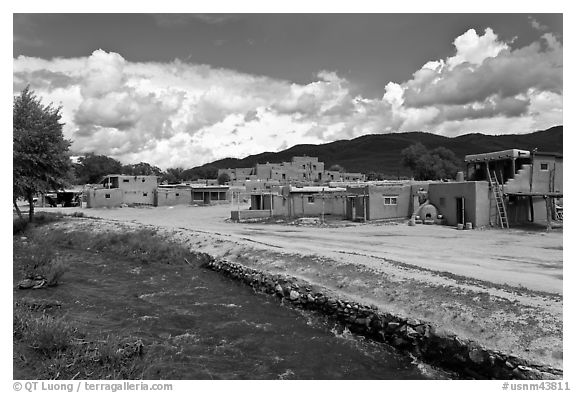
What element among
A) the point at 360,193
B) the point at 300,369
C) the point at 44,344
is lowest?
the point at 300,369

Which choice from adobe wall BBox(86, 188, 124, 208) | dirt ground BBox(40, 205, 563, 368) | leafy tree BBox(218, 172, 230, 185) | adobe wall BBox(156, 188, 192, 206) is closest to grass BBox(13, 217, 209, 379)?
dirt ground BBox(40, 205, 563, 368)

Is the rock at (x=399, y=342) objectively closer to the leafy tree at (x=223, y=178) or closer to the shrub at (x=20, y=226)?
the shrub at (x=20, y=226)

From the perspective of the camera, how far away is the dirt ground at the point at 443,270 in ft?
34.0

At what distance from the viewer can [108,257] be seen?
83.4 ft

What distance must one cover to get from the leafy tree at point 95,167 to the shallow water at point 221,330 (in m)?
88.8

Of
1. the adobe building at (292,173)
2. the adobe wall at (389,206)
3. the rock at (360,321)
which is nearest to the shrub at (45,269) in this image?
the rock at (360,321)

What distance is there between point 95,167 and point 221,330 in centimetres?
10078

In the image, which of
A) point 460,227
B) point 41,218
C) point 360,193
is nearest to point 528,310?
point 460,227

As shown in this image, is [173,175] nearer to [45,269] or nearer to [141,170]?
[141,170]

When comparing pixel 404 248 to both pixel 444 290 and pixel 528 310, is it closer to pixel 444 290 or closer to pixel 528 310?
pixel 444 290

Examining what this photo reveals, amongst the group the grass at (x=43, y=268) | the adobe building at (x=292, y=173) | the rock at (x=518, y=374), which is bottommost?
the rock at (x=518, y=374)

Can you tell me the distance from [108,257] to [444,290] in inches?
806

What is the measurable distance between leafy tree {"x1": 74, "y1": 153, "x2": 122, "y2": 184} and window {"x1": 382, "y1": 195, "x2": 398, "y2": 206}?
82229 mm

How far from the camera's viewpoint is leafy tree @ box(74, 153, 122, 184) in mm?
99438
